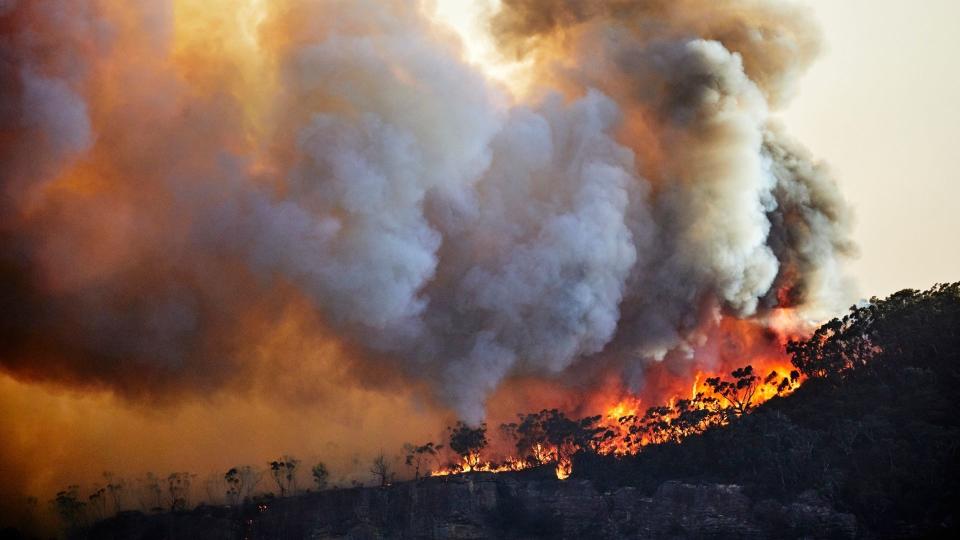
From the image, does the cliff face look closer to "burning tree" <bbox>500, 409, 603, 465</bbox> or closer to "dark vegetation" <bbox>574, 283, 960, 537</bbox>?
"dark vegetation" <bbox>574, 283, 960, 537</bbox>

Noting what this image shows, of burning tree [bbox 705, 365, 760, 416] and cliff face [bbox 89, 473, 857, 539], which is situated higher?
burning tree [bbox 705, 365, 760, 416]

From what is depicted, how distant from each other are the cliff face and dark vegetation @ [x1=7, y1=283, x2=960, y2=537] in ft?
2.25

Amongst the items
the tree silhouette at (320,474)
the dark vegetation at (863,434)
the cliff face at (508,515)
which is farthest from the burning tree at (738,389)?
the tree silhouette at (320,474)

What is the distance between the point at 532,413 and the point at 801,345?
29044 millimetres

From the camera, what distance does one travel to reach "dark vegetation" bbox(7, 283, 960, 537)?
86688 mm

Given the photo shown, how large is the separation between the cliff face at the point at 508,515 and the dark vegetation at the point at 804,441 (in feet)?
2.25

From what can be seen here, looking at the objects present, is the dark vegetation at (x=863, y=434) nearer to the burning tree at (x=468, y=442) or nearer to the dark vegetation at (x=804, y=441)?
the dark vegetation at (x=804, y=441)

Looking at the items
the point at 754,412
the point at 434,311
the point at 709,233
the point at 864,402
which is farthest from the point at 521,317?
the point at 864,402

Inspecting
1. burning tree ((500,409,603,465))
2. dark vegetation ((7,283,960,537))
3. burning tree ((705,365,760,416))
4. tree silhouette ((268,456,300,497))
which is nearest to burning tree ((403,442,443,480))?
dark vegetation ((7,283,960,537))

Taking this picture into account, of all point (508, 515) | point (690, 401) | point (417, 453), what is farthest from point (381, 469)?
point (690, 401)

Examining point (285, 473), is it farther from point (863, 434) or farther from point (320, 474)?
point (863, 434)

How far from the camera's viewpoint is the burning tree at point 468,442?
108625mm

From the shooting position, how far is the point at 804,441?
303 feet

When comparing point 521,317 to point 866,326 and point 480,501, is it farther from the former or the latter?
point 866,326
